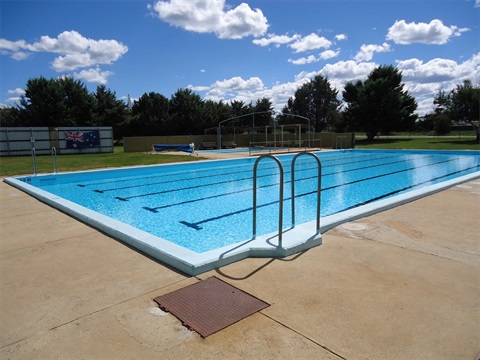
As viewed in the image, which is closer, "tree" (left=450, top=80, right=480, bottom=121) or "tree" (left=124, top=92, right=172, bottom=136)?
"tree" (left=450, top=80, right=480, bottom=121)

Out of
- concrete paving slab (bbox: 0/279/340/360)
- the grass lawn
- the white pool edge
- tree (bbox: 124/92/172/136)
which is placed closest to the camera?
concrete paving slab (bbox: 0/279/340/360)

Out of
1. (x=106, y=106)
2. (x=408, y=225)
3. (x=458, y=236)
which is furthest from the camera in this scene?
(x=106, y=106)

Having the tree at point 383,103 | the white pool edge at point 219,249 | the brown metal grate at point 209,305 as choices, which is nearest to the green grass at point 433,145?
the tree at point 383,103

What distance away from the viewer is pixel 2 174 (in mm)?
11789

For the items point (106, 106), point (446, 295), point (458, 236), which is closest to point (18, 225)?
point (446, 295)

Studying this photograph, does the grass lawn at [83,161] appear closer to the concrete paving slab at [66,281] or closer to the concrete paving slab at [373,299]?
the concrete paving slab at [66,281]

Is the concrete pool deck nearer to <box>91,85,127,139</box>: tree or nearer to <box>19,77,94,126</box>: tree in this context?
<box>19,77,94,126</box>: tree

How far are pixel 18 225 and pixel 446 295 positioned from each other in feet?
18.2

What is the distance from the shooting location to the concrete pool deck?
200 cm

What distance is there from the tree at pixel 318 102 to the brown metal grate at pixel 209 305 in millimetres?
51776

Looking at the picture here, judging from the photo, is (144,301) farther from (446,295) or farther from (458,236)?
(458,236)

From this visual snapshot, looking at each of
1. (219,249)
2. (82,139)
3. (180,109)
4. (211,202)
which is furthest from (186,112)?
(219,249)

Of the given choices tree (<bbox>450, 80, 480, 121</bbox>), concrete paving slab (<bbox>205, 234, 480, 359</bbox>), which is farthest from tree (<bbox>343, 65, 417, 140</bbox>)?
concrete paving slab (<bbox>205, 234, 480, 359</bbox>)

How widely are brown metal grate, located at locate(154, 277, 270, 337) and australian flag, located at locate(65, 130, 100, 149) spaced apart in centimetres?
2372
